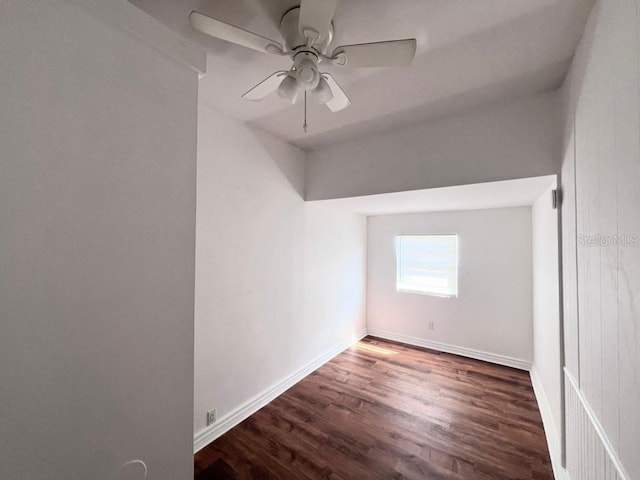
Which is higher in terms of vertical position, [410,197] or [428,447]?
[410,197]

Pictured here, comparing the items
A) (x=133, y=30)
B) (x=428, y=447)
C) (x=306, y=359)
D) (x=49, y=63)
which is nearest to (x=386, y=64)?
(x=133, y=30)

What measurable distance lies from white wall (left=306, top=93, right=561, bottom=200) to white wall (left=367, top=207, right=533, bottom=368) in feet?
5.53

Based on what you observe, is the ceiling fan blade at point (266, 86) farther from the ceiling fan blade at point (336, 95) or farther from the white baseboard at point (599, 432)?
the white baseboard at point (599, 432)

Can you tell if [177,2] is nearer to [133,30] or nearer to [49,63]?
[133,30]

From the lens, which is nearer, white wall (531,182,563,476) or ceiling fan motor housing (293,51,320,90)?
ceiling fan motor housing (293,51,320,90)

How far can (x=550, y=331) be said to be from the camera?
77.9 inches

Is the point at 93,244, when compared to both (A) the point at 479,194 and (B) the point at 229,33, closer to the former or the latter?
(B) the point at 229,33

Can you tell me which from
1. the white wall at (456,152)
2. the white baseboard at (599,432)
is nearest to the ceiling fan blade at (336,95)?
Answer: the white wall at (456,152)

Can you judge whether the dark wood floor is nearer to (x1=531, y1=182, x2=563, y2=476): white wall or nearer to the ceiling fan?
(x1=531, y1=182, x2=563, y2=476): white wall

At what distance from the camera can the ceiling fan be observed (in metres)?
1.01

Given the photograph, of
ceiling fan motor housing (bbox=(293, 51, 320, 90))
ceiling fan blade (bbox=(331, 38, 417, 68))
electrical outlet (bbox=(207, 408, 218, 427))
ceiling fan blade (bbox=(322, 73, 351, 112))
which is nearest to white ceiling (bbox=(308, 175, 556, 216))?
ceiling fan blade (bbox=(322, 73, 351, 112))

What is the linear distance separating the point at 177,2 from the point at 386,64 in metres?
1.02

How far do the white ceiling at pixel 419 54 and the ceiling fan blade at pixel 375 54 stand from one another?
20 cm

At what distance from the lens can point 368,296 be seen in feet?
14.3
